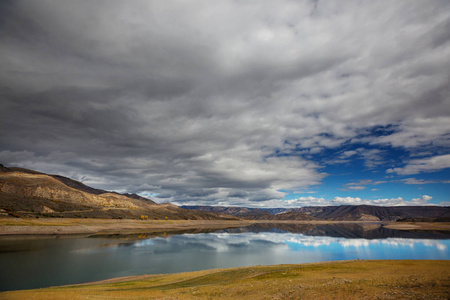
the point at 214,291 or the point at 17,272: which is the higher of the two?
the point at 214,291

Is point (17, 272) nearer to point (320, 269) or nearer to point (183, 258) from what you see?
point (183, 258)

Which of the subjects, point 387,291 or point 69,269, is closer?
point 387,291

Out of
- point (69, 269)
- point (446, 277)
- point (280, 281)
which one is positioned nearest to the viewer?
point (446, 277)

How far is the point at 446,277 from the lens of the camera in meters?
20.0

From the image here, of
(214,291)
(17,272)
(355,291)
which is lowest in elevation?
(17,272)

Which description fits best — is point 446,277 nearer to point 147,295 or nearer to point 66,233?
point 147,295

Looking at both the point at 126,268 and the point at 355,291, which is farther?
the point at 126,268

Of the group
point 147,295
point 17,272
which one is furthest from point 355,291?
point 17,272

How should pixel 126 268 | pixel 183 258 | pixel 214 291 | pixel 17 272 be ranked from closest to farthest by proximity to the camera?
pixel 214 291
pixel 17 272
pixel 126 268
pixel 183 258

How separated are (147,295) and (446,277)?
26431 mm

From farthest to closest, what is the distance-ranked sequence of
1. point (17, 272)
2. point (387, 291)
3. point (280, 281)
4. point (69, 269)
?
point (69, 269) → point (17, 272) → point (280, 281) → point (387, 291)

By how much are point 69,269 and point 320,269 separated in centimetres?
4500

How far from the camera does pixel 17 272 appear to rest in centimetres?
4166

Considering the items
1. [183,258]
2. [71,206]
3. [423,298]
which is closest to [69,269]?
[183,258]
